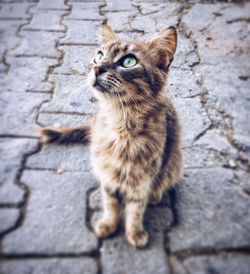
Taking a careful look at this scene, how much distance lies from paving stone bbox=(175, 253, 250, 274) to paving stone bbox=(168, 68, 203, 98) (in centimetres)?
185

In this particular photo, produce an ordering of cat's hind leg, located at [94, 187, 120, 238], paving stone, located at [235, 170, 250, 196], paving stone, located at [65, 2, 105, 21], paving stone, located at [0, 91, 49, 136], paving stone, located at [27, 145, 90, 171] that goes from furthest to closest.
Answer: paving stone, located at [65, 2, 105, 21] < paving stone, located at [0, 91, 49, 136] < paving stone, located at [27, 145, 90, 171] < paving stone, located at [235, 170, 250, 196] < cat's hind leg, located at [94, 187, 120, 238]

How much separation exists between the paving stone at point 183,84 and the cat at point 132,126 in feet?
4.18

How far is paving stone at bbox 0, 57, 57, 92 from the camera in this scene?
3621mm

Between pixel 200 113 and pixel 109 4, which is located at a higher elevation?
pixel 109 4

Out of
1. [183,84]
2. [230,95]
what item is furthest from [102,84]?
[230,95]

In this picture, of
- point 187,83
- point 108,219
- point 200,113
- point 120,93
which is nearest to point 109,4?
point 187,83

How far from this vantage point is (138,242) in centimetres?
222

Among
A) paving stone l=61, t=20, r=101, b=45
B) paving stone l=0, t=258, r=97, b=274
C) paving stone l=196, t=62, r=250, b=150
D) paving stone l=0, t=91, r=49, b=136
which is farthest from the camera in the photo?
paving stone l=61, t=20, r=101, b=45

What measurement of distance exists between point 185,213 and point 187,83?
1.76 metres

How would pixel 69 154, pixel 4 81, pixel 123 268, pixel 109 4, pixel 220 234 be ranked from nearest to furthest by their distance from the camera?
pixel 123 268, pixel 220 234, pixel 69 154, pixel 4 81, pixel 109 4

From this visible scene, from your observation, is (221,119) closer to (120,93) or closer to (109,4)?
(120,93)

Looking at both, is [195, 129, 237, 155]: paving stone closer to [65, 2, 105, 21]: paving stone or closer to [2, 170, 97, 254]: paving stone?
[2, 170, 97, 254]: paving stone

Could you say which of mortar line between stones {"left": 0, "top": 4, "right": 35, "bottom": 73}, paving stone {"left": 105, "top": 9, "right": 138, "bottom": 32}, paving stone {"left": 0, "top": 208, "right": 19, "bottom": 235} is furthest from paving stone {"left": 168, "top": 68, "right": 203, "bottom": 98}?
paving stone {"left": 0, "top": 208, "right": 19, "bottom": 235}

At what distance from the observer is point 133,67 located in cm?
218
